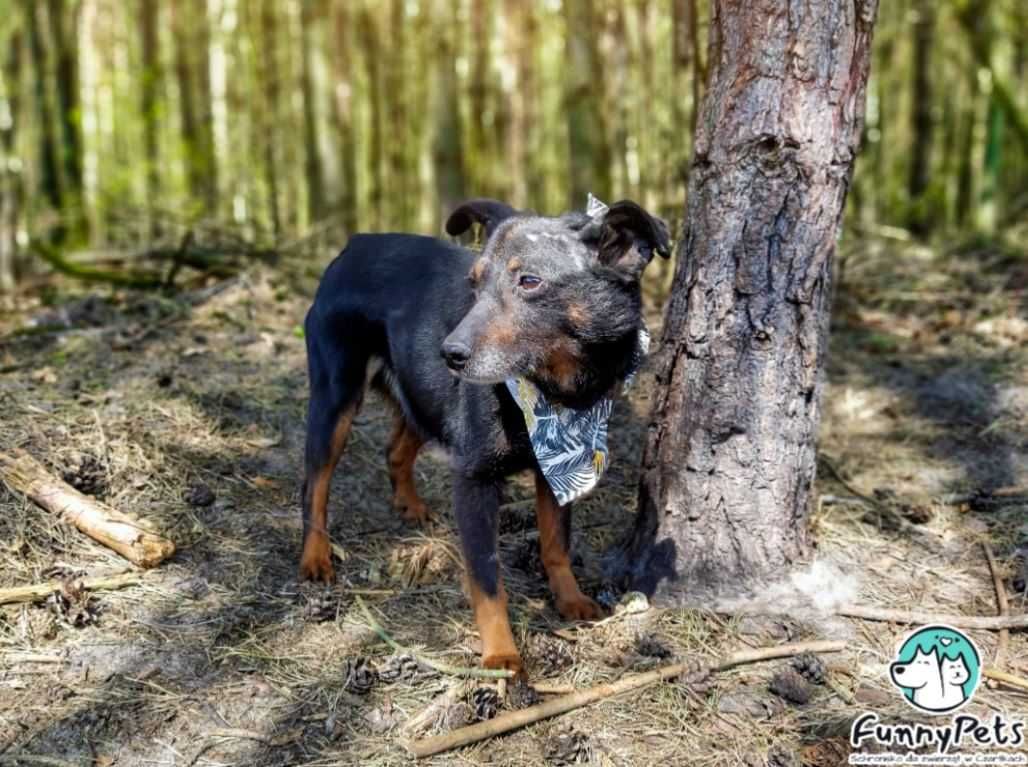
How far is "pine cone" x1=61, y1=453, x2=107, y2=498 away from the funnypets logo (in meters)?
3.28

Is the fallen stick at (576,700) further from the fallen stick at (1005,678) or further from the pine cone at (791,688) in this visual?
the fallen stick at (1005,678)

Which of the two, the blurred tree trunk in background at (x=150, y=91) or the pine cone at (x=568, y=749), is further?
the blurred tree trunk in background at (x=150, y=91)

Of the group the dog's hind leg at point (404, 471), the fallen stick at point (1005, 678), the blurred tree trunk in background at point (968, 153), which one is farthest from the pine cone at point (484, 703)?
the blurred tree trunk in background at point (968, 153)

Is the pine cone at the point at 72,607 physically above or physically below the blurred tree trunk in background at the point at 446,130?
below

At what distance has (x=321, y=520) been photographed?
4328mm

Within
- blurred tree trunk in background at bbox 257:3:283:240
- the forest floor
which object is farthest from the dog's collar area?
blurred tree trunk in background at bbox 257:3:283:240

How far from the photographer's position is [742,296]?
3863 mm

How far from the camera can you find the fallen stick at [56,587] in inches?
149

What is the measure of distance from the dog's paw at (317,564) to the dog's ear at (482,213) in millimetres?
1434

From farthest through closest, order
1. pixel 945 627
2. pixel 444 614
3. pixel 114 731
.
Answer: pixel 444 614 < pixel 945 627 < pixel 114 731

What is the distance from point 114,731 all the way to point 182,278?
5073 millimetres

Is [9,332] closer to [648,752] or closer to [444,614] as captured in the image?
[444,614]

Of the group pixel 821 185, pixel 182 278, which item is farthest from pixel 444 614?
pixel 182 278

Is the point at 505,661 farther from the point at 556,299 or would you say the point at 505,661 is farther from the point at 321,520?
the point at 556,299
